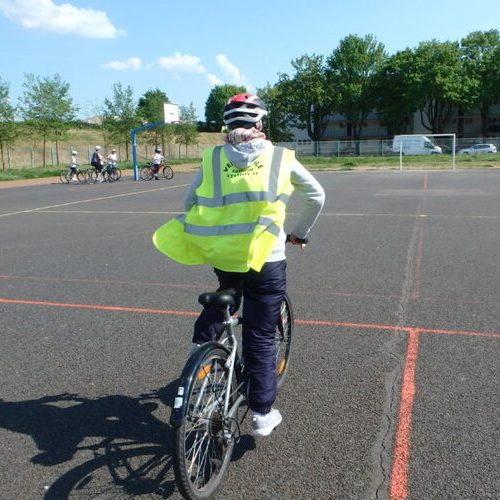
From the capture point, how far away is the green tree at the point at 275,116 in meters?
77.2

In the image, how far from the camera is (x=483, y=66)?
69.7 metres

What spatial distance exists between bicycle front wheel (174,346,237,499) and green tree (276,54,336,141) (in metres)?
75.9

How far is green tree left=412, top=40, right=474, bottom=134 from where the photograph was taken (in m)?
67.2

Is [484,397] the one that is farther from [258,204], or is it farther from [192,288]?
[192,288]

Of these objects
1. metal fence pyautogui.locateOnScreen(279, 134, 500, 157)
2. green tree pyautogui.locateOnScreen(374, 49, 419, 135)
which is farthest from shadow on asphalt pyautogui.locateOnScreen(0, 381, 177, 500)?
green tree pyautogui.locateOnScreen(374, 49, 419, 135)

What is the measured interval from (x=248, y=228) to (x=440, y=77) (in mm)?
71901

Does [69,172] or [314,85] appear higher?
[314,85]

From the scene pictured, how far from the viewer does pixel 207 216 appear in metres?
2.66

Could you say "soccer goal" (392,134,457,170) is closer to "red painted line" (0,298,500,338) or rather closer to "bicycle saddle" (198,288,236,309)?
"red painted line" (0,298,500,338)

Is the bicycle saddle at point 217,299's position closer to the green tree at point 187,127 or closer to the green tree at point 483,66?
the green tree at point 187,127

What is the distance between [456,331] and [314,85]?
246 feet

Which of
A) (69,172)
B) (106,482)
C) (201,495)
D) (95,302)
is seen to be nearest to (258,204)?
(201,495)

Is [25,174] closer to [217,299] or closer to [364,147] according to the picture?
[364,147]

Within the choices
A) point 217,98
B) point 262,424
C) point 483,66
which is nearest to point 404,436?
point 262,424
